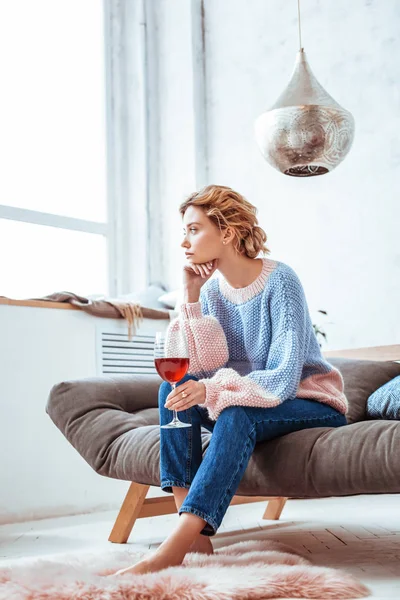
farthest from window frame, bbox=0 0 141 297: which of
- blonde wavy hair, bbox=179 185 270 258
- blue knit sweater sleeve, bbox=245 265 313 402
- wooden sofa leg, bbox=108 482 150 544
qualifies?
blue knit sweater sleeve, bbox=245 265 313 402

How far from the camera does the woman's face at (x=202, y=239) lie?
2016 mm

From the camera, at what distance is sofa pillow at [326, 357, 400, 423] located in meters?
2.58

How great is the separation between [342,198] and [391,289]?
23.0 inches

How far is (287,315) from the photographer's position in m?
1.90

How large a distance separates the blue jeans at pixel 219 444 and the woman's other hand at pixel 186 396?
0.06m

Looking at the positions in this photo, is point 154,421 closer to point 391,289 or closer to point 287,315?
point 287,315

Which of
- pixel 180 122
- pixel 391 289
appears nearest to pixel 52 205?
pixel 180 122

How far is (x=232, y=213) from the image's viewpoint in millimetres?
2039

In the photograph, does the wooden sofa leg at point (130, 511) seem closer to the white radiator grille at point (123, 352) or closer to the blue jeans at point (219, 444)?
the blue jeans at point (219, 444)

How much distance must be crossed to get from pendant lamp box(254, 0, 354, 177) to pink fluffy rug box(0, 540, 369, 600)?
1763mm

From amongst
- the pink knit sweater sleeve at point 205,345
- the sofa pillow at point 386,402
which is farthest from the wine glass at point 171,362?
the sofa pillow at point 386,402

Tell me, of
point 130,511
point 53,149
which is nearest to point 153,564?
point 130,511

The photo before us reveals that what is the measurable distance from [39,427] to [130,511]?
0.96 m

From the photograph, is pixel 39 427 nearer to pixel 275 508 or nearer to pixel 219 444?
pixel 275 508
